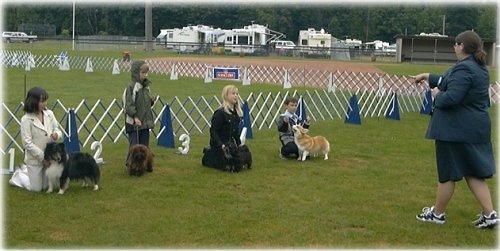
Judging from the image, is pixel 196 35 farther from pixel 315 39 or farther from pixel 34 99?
pixel 34 99

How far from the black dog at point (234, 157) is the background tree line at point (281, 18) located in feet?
196

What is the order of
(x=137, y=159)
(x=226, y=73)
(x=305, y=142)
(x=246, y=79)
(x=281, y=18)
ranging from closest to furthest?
(x=137, y=159) → (x=305, y=142) → (x=246, y=79) → (x=226, y=73) → (x=281, y=18)

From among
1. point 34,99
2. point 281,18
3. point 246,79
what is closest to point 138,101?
point 34,99

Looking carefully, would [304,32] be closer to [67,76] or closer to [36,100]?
[67,76]

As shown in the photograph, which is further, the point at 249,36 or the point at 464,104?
the point at 249,36

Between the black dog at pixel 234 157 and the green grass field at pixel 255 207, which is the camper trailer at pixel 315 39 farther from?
the black dog at pixel 234 157

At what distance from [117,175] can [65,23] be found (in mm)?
62729

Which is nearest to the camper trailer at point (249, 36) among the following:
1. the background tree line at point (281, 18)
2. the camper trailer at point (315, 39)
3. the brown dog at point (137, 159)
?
the camper trailer at point (315, 39)

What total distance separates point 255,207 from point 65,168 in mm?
2002

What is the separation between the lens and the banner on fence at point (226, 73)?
77.4ft

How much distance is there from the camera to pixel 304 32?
2442 inches

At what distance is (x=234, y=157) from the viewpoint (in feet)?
26.0

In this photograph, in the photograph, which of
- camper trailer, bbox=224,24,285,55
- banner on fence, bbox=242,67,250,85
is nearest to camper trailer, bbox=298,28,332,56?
camper trailer, bbox=224,24,285,55

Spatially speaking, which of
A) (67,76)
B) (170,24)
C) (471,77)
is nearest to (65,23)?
(170,24)
